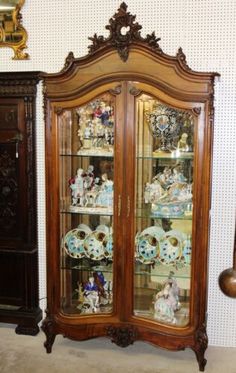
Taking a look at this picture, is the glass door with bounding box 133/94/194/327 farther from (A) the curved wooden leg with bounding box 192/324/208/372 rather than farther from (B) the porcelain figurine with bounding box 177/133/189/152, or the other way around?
(A) the curved wooden leg with bounding box 192/324/208/372

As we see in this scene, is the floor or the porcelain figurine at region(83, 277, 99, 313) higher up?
the porcelain figurine at region(83, 277, 99, 313)

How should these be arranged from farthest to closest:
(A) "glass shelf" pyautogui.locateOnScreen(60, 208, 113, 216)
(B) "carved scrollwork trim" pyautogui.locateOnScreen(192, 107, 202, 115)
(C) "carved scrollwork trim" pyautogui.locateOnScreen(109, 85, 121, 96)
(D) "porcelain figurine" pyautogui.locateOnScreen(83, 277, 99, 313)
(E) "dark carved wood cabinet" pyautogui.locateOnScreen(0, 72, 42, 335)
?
1. (E) "dark carved wood cabinet" pyautogui.locateOnScreen(0, 72, 42, 335)
2. (D) "porcelain figurine" pyautogui.locateOnScreen(83, 277, 99, 313)
3. (A) "glass shelf" pyautogui.locateOnScreen(60, 208, 113, 216)
4. (C) "carved scrollwork trim" pyautogui.locateOnScreen(109, 85, 121, 96)
5. (B) "carved scrollwork trim" pyautogui.locateOnScreen(192, 107, 202, 115)

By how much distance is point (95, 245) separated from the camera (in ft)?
9.22

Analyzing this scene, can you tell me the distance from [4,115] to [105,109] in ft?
2.69

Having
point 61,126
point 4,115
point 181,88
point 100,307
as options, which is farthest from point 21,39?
point 100,307

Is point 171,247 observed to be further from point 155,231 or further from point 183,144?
point 183,144

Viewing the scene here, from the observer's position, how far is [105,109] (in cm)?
264

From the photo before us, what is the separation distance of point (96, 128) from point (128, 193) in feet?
1.61

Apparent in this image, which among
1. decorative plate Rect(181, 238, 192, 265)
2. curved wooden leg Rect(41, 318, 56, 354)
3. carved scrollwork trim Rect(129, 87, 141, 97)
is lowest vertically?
curved wooden leg Rect(41, 318, 56, 354)

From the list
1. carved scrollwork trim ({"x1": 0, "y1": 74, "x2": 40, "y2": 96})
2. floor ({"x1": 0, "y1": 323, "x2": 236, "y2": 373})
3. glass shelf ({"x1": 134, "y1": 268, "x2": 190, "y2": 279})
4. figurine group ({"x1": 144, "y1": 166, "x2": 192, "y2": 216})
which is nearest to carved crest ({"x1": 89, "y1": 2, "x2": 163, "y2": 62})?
carved scrollwork trim ({"x1": 0, "y1": 74, "x2": 40, "y2": 96})

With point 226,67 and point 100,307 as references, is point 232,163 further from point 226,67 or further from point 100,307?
point 100,307

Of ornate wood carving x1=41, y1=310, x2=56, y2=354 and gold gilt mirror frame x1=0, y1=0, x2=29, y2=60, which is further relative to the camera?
gold gilt mirror frame x1=0, y1=0, x2=29, y2=60

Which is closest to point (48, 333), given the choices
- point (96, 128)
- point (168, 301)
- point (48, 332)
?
point (48, 332)

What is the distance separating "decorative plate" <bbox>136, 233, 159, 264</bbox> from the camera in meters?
2.69
